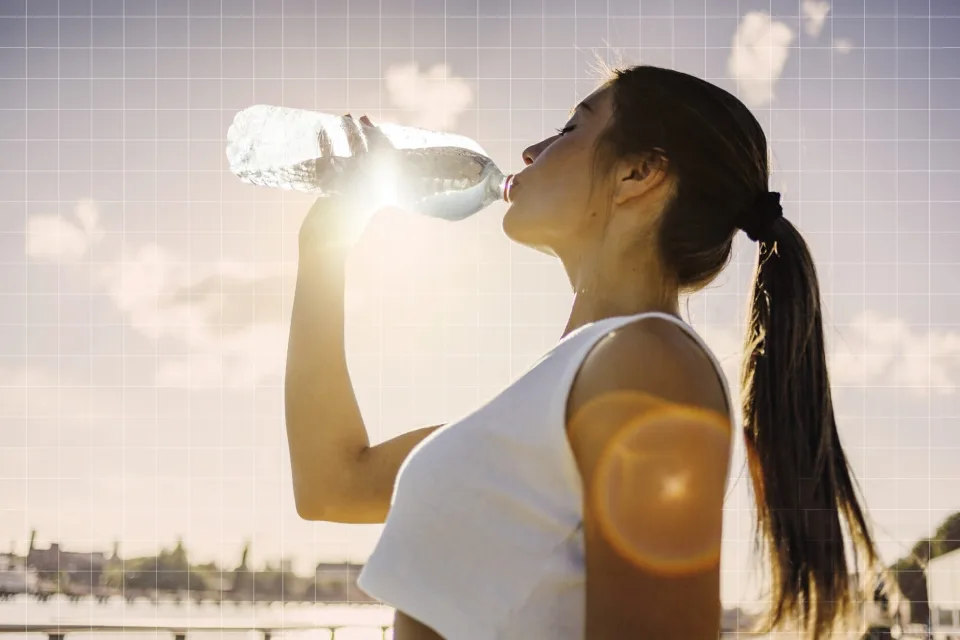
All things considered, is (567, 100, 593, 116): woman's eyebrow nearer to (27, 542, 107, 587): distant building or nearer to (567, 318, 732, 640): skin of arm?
(567, 318, 732, 640): skin of arm

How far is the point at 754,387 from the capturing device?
50.6 inches

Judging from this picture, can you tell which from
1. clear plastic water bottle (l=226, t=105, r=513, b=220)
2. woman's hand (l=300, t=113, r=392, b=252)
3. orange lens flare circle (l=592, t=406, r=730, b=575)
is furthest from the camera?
clear plastic water bottle (l=226, t=105, r=513, b=220)

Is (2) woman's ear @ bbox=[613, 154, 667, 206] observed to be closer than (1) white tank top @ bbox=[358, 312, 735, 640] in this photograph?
No

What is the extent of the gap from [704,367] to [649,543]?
20cm

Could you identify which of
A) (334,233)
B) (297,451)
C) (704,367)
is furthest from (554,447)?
(334,233)

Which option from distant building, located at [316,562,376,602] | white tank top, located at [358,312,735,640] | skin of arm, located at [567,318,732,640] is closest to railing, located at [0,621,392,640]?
distant building, located at [316,562,376,602]

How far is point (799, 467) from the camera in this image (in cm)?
119

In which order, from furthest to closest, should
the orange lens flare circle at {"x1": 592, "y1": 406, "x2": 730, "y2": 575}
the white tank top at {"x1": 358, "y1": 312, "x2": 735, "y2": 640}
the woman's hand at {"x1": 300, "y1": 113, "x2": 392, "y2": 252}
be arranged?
the woman's hand at {"x1": 300, "y1": 113, "x2": 392, "y2": 252} < the white tank top at {"x1": 358, "y1": 312, "x2": 735, "y2": 640} < the orange lens flare circle at {"x1": 592, "y1": 406, "x2": 730, "y2": 575}

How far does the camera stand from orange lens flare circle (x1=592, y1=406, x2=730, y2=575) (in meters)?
0.87

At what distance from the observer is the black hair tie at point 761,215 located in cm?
134

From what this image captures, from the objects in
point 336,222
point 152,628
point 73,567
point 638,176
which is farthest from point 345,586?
point 152,628

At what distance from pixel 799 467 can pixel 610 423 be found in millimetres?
409

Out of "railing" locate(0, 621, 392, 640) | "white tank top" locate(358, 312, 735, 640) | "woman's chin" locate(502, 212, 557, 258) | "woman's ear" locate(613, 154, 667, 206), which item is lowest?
"railing" locate(0, 621, 392, 640)

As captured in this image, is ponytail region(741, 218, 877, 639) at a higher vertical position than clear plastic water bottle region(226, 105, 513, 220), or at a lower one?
lower
